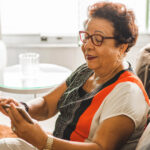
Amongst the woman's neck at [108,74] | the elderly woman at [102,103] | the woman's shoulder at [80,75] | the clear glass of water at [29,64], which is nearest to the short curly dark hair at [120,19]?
the elderly woman at [102,103]

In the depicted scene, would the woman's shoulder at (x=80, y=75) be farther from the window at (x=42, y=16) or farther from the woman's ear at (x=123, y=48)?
the window at (x=42, y=16)

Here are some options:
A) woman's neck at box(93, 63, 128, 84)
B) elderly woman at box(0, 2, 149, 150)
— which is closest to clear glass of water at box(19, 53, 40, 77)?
elderly woman at box(0, 2, 149, 150)

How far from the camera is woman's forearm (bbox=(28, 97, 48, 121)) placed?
146 centimetres

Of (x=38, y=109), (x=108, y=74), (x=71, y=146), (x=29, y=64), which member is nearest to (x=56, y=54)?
(x=29, y=64)

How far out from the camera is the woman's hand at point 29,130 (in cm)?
102

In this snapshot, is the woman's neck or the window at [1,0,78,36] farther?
the window at [1,0,78,36]

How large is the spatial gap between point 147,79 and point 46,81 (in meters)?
0.86

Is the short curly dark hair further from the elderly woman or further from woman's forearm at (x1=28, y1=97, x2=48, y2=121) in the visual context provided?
woman's forearm at (x1=28, y1=97, x2=48, y2=121)

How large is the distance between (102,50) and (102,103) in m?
0.22

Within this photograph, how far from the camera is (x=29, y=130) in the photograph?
1015 mm

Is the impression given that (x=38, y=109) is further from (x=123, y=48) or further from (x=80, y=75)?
(x=123, y=48)

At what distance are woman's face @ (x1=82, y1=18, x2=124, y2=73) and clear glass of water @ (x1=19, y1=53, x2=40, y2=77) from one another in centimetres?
93

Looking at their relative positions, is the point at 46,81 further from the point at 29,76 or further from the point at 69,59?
the point at 69,59

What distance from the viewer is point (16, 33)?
2.80 meters
